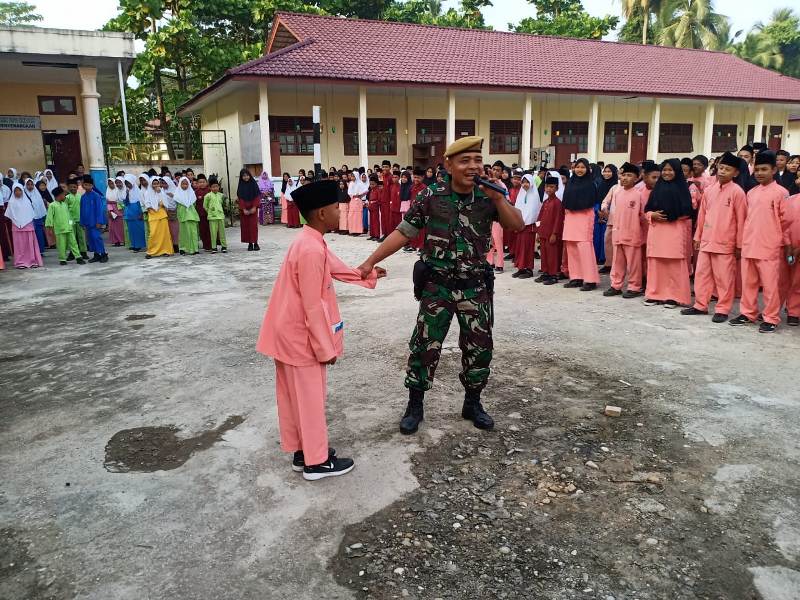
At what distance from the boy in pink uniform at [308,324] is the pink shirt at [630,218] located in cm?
519

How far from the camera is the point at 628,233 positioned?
738 cm

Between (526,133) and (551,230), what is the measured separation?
13.0 metres

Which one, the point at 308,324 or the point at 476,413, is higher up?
the point at 308,324

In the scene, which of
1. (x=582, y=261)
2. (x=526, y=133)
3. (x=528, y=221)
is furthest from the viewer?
(x=526, y=133)

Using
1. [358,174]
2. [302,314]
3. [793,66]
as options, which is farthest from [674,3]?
[302,314]

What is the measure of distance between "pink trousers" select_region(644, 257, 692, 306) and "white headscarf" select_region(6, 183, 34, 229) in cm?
996

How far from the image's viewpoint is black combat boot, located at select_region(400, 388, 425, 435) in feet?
12.1

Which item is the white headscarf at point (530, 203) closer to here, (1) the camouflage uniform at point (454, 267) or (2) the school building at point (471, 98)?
(1) the camouflage uniform at point (454, 267)

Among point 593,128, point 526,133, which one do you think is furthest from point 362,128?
point 593,128

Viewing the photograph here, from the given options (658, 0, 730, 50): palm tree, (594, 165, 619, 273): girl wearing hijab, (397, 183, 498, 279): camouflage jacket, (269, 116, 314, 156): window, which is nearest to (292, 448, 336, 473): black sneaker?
(397, 183, 498, 279): camouflage jacket

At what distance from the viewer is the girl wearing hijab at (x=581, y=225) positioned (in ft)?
24.7

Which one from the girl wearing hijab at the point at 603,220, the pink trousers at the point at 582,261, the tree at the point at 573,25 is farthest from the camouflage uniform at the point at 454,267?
the tree at the point at 573,25

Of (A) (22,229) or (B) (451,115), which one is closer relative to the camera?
(A) (22,229)

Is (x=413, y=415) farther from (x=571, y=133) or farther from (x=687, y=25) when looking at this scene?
(x=687, y=25)
